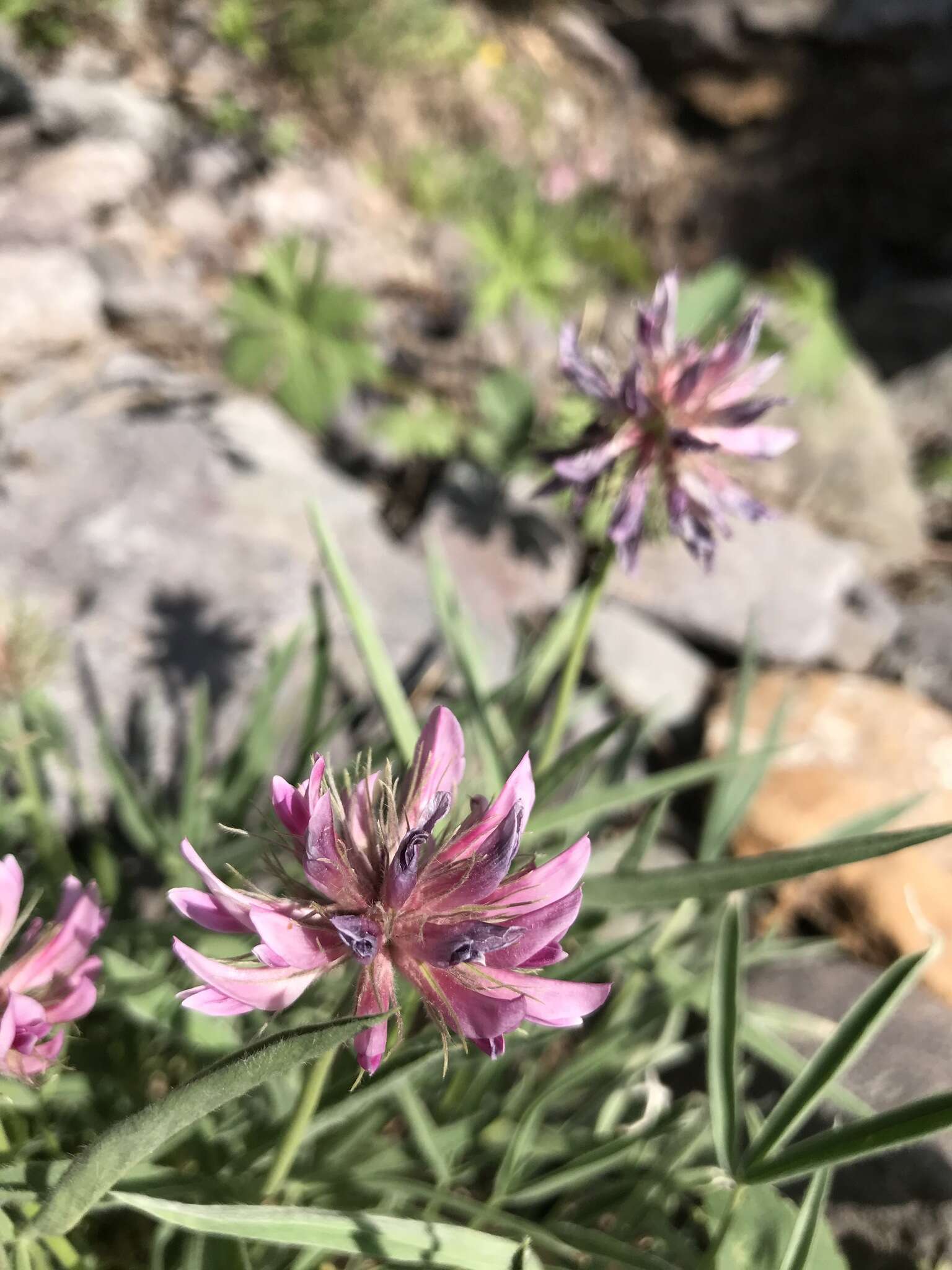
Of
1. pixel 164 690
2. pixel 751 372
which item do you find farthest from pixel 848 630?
pixel 164 690

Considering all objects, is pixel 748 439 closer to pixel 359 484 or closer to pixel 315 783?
pixel 315 783

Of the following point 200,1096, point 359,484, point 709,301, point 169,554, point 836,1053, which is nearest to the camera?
point 200,1096

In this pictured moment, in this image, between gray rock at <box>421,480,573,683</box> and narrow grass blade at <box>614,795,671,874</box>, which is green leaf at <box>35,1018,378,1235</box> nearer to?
narrow grass blade at <box>614,795,671,874</box>

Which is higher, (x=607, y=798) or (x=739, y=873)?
(x=739, y=873)

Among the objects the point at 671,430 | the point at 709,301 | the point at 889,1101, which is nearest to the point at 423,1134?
the point at 889,1101

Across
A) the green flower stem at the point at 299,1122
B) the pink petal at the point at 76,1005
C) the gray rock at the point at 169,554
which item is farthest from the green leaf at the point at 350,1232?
the gray rock at the point at 169,554
